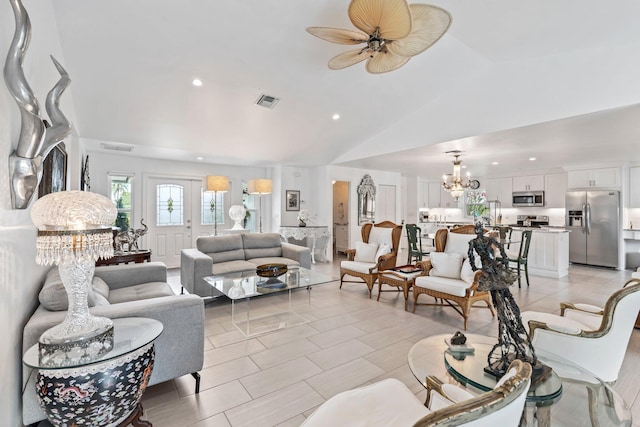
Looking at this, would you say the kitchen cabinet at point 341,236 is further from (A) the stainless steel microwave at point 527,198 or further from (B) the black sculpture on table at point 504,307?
(B) the black sculpture on table at point 504,307

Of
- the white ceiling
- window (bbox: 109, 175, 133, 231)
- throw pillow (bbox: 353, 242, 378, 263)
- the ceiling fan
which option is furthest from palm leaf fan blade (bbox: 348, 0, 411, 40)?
window (bbox: 109, 175, 133, 231)

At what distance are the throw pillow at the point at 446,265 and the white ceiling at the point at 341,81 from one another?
1.85 metres

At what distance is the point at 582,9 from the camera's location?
103 inches

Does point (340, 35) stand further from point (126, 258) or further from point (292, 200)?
point (292, 200)

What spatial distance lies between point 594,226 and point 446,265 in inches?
215

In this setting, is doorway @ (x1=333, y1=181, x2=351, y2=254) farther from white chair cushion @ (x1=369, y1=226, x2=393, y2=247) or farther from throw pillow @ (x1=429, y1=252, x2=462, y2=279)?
throw pillow @ (x1=429, y1=252, x2=462, y2=279)

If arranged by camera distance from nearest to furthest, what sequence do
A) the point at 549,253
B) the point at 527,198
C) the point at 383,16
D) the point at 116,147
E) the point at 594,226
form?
1. the point at 383,16
2. the point at 116,147
3. the point at 549,253
4. the point at 594,226
5. the point at 527,198

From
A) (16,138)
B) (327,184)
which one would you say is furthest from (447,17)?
(327,184)

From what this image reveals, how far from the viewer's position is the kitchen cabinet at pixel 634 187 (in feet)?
21.3

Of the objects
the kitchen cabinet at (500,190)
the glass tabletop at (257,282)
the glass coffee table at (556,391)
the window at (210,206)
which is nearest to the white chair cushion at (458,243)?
the glass tabletop at (257,282)

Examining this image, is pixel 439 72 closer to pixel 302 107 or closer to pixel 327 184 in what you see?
pixel 302 107

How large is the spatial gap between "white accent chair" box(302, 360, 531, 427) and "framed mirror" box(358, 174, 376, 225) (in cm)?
653

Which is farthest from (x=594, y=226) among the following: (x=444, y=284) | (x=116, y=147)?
(x=116, y=147)

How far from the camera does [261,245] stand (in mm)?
5398
